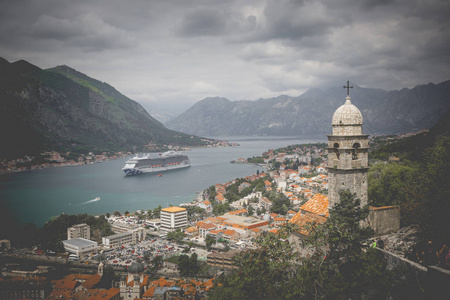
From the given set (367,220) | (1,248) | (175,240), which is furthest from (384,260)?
(1,248)

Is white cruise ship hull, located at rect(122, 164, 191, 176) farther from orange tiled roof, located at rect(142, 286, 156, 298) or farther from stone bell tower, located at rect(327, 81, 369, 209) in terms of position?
stone bell tower, located at rect(327, 81, 369, 209)

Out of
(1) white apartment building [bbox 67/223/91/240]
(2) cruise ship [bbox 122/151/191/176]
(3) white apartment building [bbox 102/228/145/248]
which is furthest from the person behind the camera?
(2) cruise ship [bbox 122/151/191/176]

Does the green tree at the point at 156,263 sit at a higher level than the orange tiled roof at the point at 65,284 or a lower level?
lower

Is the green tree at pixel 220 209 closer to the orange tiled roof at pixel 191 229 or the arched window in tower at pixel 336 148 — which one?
the orange tiled roof at pixel 191 229

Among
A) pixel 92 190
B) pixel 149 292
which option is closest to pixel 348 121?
pixel 149 292

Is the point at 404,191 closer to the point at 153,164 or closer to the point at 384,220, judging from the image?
the point at 384,220

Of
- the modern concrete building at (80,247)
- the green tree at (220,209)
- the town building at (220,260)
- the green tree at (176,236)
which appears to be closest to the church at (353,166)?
the town building at (220,260)

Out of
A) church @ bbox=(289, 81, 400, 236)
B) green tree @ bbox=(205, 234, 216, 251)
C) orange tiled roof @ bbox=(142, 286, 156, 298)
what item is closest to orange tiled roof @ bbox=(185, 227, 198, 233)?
green tree @ bbox=(205, 234, 216, 251)
